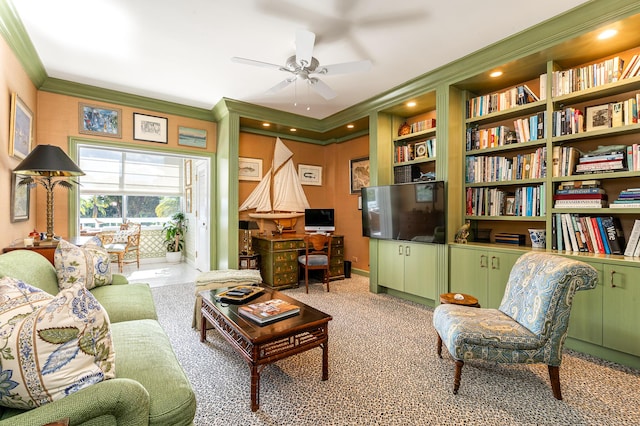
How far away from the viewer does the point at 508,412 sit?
174 cm

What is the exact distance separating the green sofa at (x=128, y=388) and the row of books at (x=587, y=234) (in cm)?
310

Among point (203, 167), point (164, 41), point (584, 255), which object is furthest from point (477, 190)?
point (203, 167)

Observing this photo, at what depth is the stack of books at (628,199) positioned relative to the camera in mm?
2326

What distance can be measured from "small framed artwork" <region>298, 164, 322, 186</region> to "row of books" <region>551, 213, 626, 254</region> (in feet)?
12.4

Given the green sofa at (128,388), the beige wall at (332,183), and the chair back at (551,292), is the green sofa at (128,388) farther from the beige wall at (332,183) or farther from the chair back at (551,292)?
A: the beige wall at (332,183)

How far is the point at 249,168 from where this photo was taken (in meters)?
5.05

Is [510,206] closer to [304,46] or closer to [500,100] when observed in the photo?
[500,100]

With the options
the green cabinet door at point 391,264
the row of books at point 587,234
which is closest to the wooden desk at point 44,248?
the green cabinet door at point 391,264

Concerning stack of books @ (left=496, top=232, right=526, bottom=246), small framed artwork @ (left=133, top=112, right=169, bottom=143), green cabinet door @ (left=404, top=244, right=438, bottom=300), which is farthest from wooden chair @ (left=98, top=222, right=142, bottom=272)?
stack of books @ (left=496, top=232, right=526, bottom=246)

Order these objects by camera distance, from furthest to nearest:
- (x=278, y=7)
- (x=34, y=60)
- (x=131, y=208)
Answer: (x=131, y=208)
(x=34, y=60)
(x=278, y=7)

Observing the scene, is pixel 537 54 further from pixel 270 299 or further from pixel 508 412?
pixel 270 299

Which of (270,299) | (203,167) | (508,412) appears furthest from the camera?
(203,167)

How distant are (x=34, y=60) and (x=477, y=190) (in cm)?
491

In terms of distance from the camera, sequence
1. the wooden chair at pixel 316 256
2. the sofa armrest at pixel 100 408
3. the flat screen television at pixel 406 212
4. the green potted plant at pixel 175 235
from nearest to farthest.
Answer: the sofa armrest at pixel 100 408, the flat screen television at pixel 406 212, the wooden chair at pixel 316 256, the green potted plant at pixel 175 235
